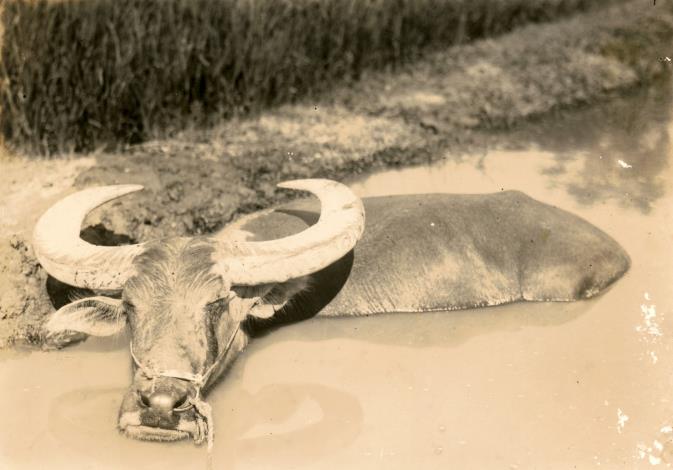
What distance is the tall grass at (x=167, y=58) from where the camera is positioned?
4727 millimetres

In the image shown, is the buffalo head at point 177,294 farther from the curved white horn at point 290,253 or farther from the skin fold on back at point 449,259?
the skin fold on back at point 449,259

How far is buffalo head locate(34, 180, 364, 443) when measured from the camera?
3.09 metres

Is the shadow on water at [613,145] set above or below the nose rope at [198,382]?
above

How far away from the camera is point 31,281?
13.0 ft

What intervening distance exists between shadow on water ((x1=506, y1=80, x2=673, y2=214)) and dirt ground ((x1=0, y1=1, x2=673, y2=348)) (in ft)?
0.55

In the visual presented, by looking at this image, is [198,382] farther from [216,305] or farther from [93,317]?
[93,317]

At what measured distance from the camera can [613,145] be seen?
516 centimetres

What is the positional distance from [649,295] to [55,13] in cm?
379

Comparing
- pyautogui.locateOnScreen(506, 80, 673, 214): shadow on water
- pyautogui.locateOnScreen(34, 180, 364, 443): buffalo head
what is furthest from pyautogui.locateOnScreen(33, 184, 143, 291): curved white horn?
pyautogui.locateOnScreen(506, 80, 673, 214): shadow on water

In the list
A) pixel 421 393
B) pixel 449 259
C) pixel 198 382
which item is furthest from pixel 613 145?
pixel 198 382

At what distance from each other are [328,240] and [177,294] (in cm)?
71

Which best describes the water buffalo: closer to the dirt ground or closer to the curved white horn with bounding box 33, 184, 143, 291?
the curved white horn with bounding box 33, 184, 143, 291

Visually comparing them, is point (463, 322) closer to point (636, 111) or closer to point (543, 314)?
point (543, 314)

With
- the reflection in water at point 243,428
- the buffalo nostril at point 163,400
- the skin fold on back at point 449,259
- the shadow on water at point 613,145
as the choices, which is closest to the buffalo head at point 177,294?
the buffalo nostril at point 163,400
